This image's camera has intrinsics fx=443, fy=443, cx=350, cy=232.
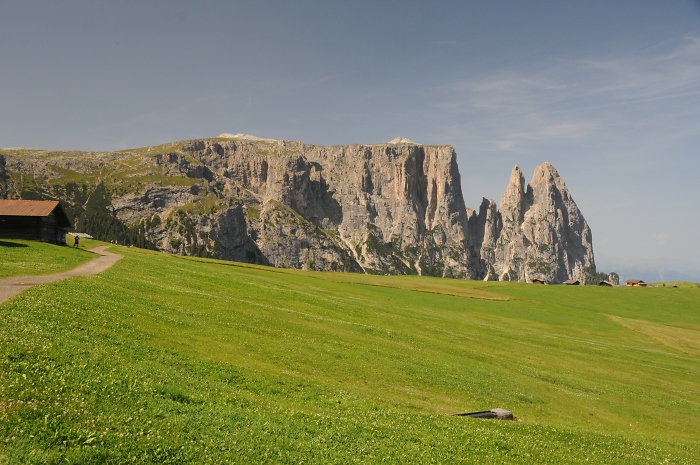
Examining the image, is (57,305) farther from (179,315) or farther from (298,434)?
(298,434)

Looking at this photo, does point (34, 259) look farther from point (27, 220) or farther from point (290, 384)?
point (290, 384)

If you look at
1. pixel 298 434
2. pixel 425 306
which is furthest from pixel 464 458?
pixel 425 306

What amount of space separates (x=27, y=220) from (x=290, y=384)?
217 ft

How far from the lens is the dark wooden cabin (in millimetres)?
66750

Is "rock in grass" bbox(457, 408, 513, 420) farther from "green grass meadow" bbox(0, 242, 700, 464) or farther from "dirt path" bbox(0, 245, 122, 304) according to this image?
"dirt path" bbox(0, 245, 122, 304)

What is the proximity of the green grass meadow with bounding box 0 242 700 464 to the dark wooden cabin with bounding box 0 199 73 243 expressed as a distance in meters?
19.4

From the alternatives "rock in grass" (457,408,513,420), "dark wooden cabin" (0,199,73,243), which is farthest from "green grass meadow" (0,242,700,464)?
"dark wooden cabin" (0,199,73,243)

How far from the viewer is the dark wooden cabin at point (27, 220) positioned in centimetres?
6675

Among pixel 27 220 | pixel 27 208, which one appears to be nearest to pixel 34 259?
pixel 27 220

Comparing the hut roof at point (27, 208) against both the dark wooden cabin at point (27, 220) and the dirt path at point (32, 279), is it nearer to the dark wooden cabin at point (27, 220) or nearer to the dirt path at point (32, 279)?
the dark wooden cabin at point (27, 220)

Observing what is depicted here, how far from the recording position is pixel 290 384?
2111cm

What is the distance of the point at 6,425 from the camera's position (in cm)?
994

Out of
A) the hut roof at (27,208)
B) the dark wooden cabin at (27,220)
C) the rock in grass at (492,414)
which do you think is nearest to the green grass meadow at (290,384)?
the rock in grass at (492,414)

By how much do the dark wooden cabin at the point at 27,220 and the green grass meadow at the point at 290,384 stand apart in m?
19.4
